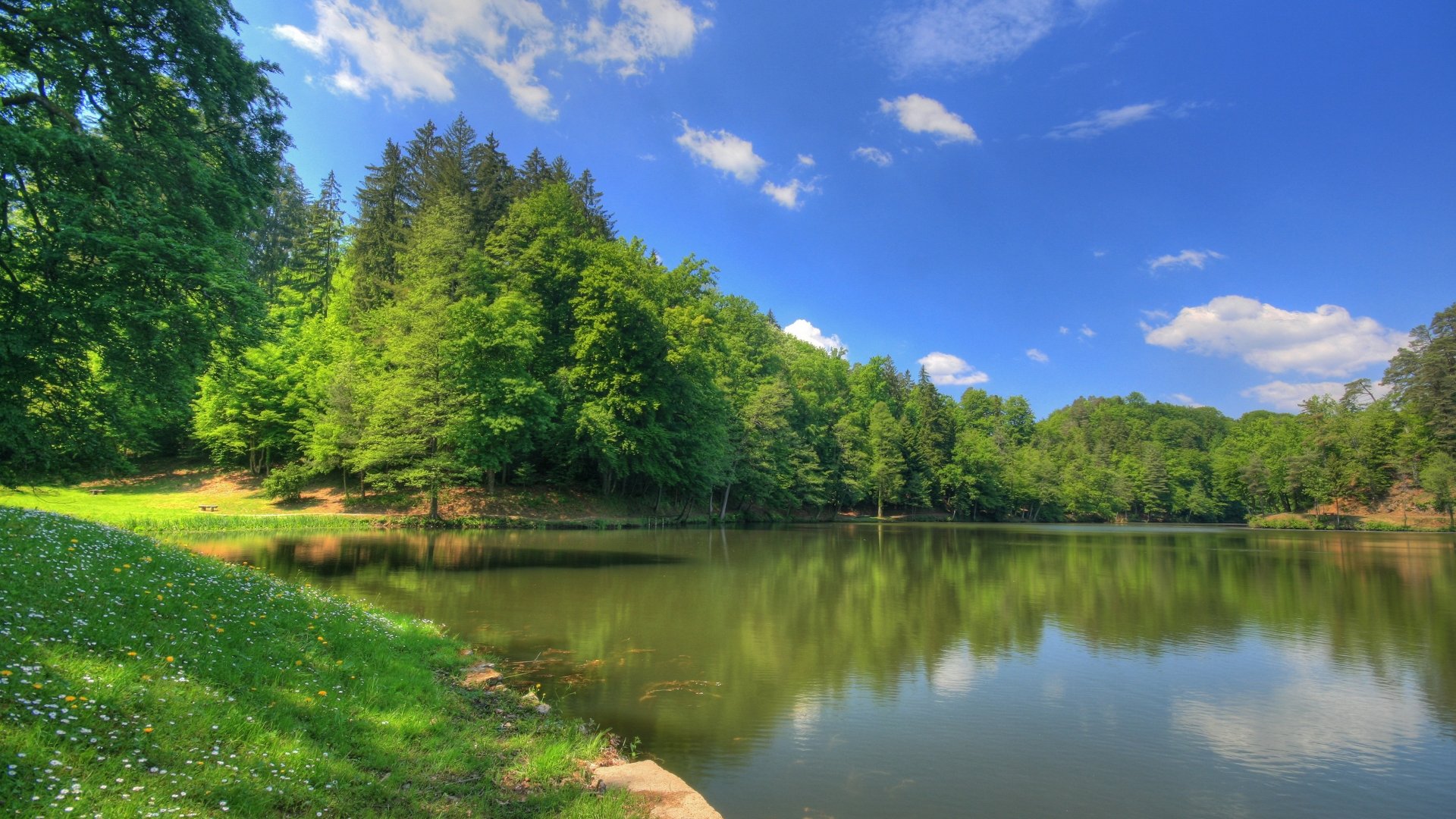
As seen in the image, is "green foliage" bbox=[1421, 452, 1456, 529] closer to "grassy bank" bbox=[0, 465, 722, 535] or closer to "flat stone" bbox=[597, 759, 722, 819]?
"grassy bank" bbox=[0, 465, 722, 535]

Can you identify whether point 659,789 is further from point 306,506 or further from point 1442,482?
point 1442,482

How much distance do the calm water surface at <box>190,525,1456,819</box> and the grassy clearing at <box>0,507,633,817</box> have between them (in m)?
1.88

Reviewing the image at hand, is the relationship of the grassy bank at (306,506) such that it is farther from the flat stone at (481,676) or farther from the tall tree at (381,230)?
the flat stone at (481,676)

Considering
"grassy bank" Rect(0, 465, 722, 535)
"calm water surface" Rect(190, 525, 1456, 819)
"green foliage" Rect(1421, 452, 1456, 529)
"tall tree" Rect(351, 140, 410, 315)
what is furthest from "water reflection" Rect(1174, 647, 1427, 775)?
"green foliage" Rect(1421, 452, 1456, 529)

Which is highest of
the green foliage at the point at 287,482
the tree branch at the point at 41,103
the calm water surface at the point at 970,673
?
the tree branch at the point at 41,103

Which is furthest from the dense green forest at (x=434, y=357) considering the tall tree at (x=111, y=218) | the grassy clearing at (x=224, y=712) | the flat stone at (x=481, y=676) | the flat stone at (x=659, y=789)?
the flat stone at (x=659, y=789)

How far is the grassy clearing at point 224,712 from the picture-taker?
3.99 m

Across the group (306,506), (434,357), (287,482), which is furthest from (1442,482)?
(287,482)

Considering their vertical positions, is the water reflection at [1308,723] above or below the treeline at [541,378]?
below

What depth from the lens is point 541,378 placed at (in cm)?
3969

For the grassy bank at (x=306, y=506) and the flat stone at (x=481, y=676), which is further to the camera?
the grassy bank at (x=306, y=506)

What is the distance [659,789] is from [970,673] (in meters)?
7.18

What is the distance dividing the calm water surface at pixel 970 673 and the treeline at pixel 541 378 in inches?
373

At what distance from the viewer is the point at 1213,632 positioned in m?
15.1
